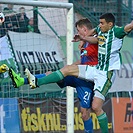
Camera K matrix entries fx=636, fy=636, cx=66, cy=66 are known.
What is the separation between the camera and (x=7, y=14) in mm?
12320

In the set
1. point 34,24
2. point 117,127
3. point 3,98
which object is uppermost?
point 34,24

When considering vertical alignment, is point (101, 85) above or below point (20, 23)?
below

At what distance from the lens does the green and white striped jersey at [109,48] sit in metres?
9.97

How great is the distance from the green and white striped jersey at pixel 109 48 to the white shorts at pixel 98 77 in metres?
0.09

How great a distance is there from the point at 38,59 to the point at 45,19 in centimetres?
86

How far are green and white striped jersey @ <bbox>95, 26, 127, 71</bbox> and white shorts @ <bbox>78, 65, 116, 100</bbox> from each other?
9 centimetres

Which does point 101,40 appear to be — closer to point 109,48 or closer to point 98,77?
point 109,48

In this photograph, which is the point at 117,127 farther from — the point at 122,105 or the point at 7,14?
the point at 7,14

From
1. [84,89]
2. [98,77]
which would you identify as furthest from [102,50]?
[84,89]

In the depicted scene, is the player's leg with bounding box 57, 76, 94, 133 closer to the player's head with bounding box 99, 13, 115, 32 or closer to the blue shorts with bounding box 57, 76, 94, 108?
the blue shorts with bounding box 57, 76, 94, 108

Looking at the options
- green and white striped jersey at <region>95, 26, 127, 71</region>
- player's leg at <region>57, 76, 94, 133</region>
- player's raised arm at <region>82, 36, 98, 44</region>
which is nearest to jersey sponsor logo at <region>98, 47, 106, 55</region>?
green and white striped jersey at <region>95, 26, 127, 71</region>

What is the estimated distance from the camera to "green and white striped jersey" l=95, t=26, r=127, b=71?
32.7 feet

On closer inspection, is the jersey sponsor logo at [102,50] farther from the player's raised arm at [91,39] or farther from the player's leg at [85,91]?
the player's leg at [85,91]

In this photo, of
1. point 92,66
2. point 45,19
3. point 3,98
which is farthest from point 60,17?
point 92,66
